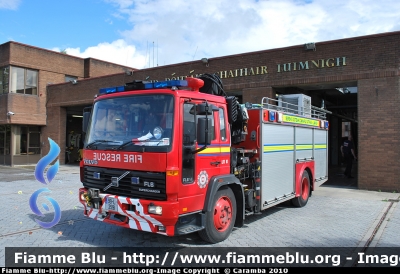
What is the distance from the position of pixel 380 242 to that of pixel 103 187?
15.7ft

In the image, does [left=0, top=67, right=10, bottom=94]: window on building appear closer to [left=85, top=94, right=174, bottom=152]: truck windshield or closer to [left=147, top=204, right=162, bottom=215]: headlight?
[left=85, top=94, right=174, bottom=152]: truck windshield

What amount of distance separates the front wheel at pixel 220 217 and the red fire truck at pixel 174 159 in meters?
0.02

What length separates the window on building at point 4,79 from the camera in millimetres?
20419

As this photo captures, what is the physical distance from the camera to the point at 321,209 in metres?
8.37

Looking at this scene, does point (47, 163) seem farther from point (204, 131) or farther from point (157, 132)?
point (204, 131)

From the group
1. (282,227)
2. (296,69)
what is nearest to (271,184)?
(282,227)

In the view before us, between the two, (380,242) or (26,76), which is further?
(26,76)

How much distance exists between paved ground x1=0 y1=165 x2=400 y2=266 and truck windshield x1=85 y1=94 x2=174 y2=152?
5.83 feet

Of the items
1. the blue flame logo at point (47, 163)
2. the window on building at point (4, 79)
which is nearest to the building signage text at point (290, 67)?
the blue flame logo at point (47, 163)

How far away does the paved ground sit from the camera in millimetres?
5538

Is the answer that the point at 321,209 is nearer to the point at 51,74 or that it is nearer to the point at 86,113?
the point at 86,113

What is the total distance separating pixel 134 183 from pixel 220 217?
1.59 metres

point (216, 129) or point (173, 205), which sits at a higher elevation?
point (216, 129)

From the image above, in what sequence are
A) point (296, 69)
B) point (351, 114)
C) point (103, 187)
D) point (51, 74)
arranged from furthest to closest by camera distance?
point (51, 74), point (351, 114), point (296, 69), point (103, 187)
